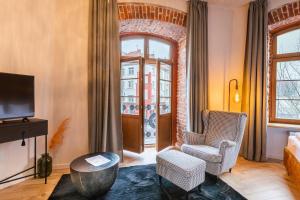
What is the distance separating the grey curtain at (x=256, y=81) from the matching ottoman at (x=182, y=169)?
1660mm

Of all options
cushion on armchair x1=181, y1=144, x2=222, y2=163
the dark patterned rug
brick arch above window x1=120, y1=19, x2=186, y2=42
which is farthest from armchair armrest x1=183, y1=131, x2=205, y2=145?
brick arch above window x1=120, y1=19, x2=186, y2=42

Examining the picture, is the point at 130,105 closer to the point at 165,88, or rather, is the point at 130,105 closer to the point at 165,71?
the point at 165,88

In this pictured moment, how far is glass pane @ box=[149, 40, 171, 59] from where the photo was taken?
3.88m

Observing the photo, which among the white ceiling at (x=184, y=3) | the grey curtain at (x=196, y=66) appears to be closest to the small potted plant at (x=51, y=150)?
the grey curtain at (x=196, y=66)

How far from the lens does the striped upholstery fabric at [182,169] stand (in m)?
2.00

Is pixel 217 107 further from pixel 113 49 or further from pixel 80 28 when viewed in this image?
pixel 80 28

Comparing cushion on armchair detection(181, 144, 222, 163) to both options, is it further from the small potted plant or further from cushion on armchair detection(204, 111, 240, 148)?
the small potted plant

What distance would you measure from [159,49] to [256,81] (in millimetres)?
2033

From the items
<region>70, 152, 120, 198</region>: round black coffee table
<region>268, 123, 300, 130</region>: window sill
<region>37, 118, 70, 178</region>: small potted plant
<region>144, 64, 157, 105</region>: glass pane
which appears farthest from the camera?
<region>144, 64, 157, 105</region>: glass pane

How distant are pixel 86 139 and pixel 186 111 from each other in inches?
75.9

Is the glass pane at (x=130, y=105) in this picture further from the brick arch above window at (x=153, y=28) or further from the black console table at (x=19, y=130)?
the black console table at (x=19, y=130)

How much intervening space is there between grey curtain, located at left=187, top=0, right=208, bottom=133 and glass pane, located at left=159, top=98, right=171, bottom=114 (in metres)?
0.63

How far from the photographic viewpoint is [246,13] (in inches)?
139

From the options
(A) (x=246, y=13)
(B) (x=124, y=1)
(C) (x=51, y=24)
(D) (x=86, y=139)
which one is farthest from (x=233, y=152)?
(C) (x=51, y=24)
